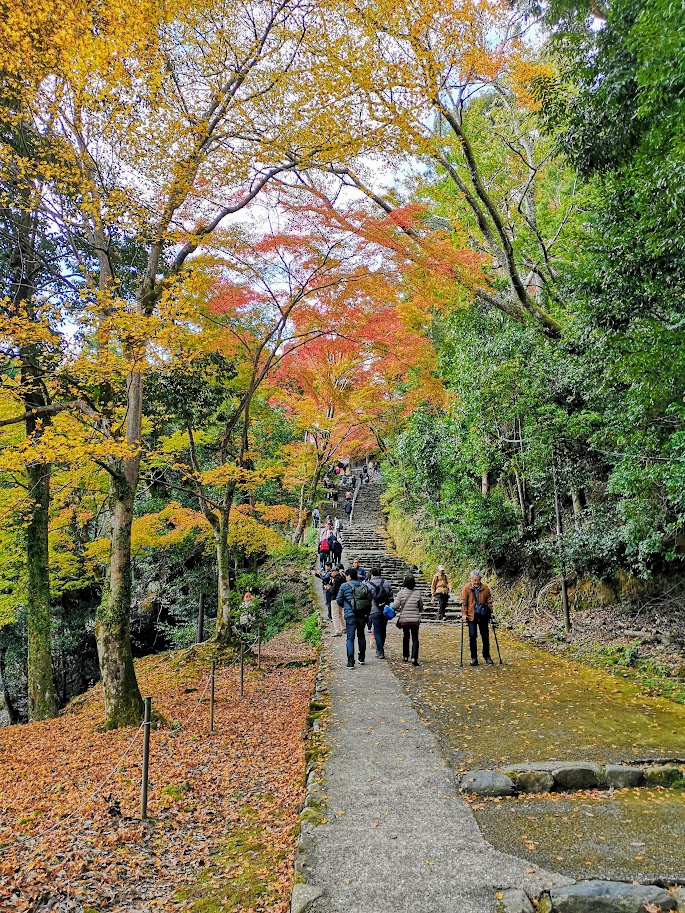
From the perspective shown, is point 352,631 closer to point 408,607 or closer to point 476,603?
point 408,607

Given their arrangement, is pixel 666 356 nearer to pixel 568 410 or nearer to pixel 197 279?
pixel 568 410

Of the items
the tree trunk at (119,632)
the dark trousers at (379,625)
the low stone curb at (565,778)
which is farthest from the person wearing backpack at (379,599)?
the low stone curb at (565,778)

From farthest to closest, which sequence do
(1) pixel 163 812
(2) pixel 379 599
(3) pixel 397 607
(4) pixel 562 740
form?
(2) pixel 379 599
(3) pixel 397 607
(4) pixel 562 740
(1) pixel 163 812

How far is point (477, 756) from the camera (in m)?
5.03

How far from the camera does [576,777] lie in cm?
443

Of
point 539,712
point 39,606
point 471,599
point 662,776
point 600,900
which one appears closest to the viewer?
point 600,900

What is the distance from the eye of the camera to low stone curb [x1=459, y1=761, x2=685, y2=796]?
14.3 ft

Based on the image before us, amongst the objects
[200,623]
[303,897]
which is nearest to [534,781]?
[303,897]

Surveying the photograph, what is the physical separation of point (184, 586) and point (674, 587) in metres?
15.6

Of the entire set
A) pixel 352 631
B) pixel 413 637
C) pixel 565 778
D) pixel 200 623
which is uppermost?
pixel 352 631

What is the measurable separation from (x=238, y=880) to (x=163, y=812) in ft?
4.86

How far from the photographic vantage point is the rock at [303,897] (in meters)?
2.97

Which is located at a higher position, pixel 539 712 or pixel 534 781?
pixel 534 781

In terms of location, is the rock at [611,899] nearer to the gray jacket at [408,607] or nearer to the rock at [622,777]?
the rock at [622,777]
